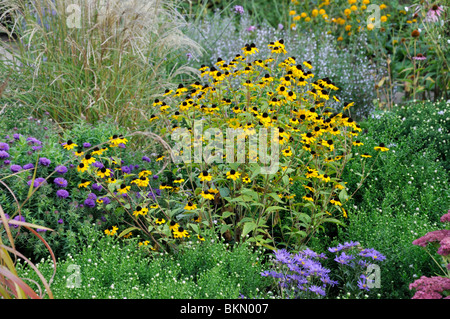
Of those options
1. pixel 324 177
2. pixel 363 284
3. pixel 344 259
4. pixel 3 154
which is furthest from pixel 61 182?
pixel 363 284

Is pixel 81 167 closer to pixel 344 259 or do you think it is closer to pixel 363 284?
pixel 344 259

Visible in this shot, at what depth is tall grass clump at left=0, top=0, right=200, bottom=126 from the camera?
13.7 ft

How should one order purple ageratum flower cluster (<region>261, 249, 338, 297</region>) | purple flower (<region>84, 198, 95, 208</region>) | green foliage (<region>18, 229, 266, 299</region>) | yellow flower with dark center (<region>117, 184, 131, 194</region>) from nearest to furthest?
green foliage (<region>18, 229, 266, 299</region>), purple ageratum flower cluster (<region>261, 249, 338, 297</region>), yellow flower with dark center (<region>117, 184, 131, 194</region>), purple flower (<region>84, 198, 95, 208</region>)

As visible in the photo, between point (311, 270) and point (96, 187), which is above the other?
point (96, 187)

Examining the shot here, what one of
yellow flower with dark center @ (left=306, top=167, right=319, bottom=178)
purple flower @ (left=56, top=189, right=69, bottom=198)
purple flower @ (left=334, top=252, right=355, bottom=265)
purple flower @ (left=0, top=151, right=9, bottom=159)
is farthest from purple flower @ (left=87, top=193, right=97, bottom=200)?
purple flower @ (left=334, top=252, right=355, bottom=265)

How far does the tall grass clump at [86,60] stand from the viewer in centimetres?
418

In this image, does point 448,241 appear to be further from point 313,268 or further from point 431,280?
point 313,268

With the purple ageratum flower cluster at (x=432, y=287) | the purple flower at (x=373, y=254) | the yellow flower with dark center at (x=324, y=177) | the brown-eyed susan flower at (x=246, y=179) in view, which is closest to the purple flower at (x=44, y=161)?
the brown-eyed susan flower at (x=246, y=179)

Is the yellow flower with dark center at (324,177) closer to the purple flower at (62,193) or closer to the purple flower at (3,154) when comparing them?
the purple flower at (62,193)

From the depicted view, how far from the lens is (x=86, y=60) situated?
4242mm

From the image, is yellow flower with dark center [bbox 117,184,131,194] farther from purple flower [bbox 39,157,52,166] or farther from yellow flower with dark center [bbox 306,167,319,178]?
yellow flower with dark center [bbox 306,167,319,178]

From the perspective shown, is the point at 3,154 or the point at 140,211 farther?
the point at 3,154
